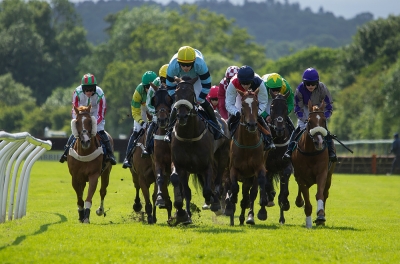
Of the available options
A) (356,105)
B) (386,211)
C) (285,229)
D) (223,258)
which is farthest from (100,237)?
(356,105)

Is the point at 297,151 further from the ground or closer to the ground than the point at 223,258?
Result: further from the ground

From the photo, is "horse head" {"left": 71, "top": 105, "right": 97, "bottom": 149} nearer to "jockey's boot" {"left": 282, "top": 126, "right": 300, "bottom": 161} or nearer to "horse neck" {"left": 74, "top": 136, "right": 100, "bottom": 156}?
"horse neck" {"left": 74, "top": 136, "right": 100, "bottom": 156}

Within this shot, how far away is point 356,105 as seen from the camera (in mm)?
70188

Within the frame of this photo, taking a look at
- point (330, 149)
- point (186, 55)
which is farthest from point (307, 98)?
point (186, 55)

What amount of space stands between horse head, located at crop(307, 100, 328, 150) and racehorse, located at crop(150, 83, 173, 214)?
208 centimetres

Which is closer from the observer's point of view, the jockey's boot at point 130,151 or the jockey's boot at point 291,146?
the jockey's boot at point 291,146

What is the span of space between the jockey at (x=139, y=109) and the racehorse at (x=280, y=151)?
2109 mm

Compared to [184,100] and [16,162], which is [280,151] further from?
[16,162]

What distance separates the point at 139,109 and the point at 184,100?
344 cm

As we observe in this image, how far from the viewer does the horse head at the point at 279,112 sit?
49.1 ft

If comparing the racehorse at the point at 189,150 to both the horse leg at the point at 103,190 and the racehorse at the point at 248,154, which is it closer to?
the racehorse at the point at 248,154

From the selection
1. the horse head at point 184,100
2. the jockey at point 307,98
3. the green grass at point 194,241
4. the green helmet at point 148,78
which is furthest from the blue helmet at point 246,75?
the green grass at point 194,241

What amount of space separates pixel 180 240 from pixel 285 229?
2478 mm

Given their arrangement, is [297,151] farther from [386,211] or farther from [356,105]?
[356,105]
